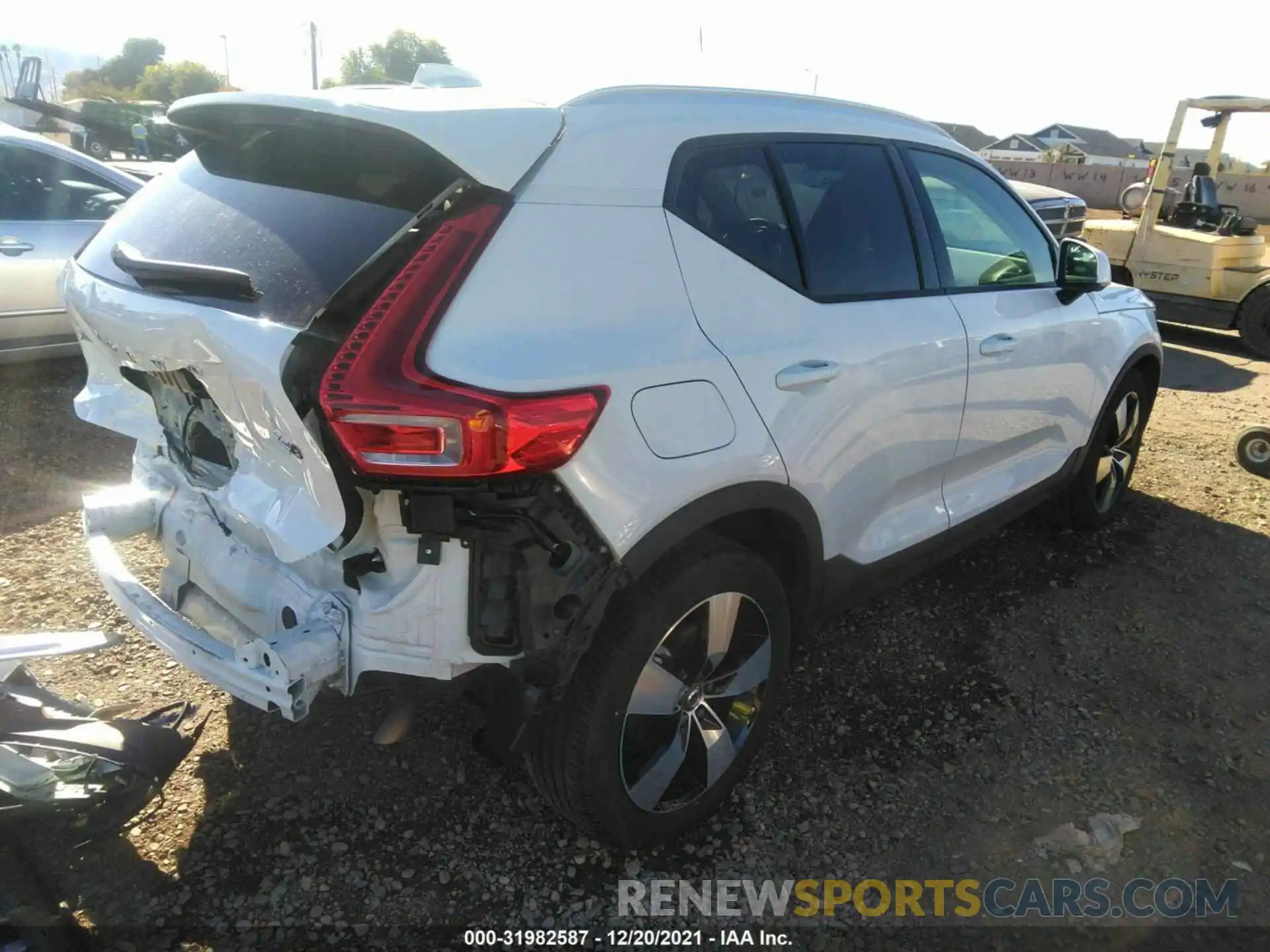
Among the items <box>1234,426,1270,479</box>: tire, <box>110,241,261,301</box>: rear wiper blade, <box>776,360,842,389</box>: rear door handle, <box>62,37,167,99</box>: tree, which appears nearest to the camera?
<box>110,241,261,301</box>: rear wiper blade

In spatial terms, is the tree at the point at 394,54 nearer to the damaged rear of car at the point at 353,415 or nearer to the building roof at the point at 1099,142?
the building roof at the point at 1099,142

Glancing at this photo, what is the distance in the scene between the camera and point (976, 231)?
3486mm

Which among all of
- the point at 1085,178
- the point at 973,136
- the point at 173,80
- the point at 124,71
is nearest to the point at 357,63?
the point at 173,80

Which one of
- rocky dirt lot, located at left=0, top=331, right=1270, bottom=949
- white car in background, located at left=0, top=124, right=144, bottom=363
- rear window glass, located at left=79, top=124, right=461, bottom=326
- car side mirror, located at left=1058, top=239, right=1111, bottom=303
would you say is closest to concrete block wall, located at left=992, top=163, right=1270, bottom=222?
car side mirror, located at left=1058, top=239, right=1111, bottom=303

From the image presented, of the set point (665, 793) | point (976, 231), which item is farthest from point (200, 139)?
point (976, 231)

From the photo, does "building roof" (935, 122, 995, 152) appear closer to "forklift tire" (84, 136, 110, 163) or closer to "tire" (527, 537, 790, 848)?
"forklift tire" (84, 136, 110, 163)

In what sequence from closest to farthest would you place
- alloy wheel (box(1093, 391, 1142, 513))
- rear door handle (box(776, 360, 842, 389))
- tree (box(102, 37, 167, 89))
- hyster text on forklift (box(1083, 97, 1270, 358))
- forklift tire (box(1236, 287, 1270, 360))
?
1. rear door handle (box(776, 360, 842, 389))
2. alloy wheel (box(1093, 391, 1142, 513))
3. forklift tire (box(1236, 287, 1270, 360))
4. hyster text on forklift (box(1083, 97, 1270, 358))
5. tree (box(102, 37, 167, 89))

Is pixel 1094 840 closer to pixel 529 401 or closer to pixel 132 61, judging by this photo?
pixel 529 401

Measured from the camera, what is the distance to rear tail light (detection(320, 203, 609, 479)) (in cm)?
177

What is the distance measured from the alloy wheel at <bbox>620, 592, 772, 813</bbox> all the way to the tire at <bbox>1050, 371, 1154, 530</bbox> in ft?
8.11

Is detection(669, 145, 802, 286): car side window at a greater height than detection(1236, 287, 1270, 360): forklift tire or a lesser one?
greater

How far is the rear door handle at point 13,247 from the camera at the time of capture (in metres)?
5.28

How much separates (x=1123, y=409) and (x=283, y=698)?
4.29 metres

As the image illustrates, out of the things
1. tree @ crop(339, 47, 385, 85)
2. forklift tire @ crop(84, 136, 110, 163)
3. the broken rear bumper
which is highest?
tree @ crop(339, 47, 385, 85)
